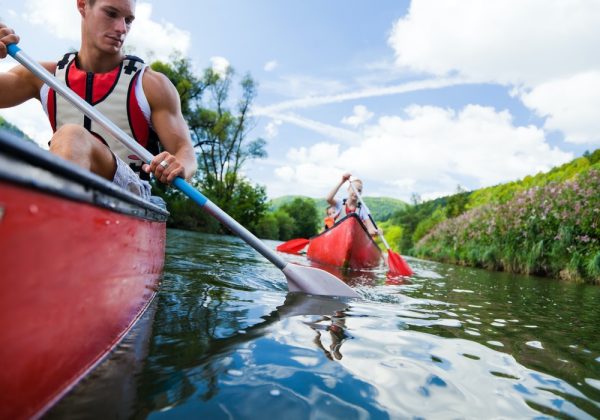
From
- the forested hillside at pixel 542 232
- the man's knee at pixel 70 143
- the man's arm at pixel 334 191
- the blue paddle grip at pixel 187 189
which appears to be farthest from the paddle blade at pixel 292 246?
the man's knee at pixel 70 143

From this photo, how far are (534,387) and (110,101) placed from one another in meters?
2.49

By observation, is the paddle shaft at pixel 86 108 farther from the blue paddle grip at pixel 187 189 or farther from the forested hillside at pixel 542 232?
the forested hillside at pixel 542 232

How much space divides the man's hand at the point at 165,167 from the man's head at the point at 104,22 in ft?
2.66

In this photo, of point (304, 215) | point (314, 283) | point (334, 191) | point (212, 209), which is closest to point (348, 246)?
point (334, 191)

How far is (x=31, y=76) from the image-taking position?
242 centimetres

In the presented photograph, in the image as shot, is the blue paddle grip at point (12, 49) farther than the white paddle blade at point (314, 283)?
No

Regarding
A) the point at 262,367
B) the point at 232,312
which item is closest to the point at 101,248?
the point at 262,367

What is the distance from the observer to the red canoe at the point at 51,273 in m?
0.72

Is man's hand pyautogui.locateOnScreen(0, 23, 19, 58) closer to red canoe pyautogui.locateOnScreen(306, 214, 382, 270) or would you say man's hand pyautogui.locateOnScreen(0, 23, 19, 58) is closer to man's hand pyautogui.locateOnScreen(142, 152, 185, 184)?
man's hand pyautogui.locateOnScreen(142, 152, 185, 184)

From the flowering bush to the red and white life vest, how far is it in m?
7.66

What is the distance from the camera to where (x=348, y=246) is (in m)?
6.09

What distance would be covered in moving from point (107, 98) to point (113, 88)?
67mm

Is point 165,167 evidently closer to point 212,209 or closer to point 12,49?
point 212,209

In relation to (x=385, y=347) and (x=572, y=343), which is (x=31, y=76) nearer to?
(x=385, y=347)
